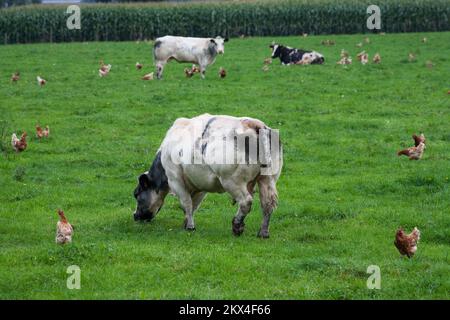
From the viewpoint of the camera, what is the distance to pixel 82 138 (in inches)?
872

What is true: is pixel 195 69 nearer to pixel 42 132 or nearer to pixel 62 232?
pixel 42 132

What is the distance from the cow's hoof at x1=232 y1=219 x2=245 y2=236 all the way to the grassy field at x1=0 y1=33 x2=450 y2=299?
19 centimetres

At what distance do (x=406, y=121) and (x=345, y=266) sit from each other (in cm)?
1230

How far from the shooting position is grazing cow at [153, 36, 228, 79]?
107 feet

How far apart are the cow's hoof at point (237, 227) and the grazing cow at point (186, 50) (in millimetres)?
19193

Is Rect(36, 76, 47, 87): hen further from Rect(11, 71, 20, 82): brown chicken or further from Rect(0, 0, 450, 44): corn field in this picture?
Rect(0, 0, 450, 44): corn field

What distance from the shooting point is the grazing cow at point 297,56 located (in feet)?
117

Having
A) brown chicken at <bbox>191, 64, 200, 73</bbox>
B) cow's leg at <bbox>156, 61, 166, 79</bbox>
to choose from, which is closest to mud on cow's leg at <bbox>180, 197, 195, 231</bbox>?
cow's leg at <bbox>156, 61, 166, 79</bbox>

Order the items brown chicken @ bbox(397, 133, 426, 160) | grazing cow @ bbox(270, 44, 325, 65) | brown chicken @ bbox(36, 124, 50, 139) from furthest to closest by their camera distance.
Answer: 1. grazing cow @ bbox(270, 44, 325, 65)
2. brown chicken @ bbox(36, 124, 50, 139)
3. brown chicken @ bbox(397, 133, 426, 160)

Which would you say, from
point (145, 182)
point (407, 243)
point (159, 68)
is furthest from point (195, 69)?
point (407, 243)

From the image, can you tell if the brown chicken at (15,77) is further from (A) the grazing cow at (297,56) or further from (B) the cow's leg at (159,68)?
(A) the grazing cow at (297,56)

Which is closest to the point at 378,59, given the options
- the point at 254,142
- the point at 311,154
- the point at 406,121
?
the point at 406,121
